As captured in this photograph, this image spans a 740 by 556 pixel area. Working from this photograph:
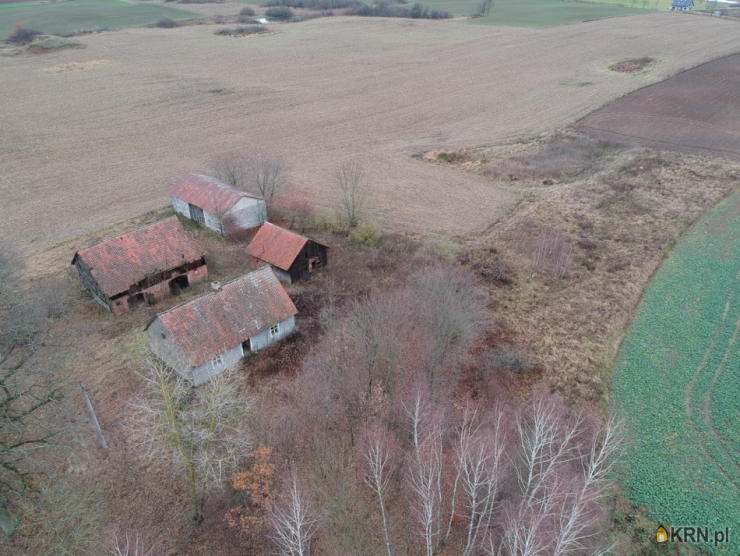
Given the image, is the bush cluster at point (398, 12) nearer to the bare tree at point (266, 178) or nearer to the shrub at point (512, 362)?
the bare tree at point (266, 178)

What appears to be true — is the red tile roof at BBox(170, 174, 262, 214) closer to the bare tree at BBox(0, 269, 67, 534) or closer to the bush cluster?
the bare tree at BBox(0, 269, 67, 534)

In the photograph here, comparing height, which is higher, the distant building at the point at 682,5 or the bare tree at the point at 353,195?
the distant building at the point at 682,5

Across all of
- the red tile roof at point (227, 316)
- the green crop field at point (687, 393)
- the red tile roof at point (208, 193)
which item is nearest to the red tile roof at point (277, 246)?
the red tile roof at point (227, 316)

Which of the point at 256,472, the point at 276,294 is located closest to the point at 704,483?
the point at 256,472

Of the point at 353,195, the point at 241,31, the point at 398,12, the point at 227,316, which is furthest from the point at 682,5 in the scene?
the point at 227,316

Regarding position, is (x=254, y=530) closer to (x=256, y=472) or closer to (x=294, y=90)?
(x=256, y=472)
